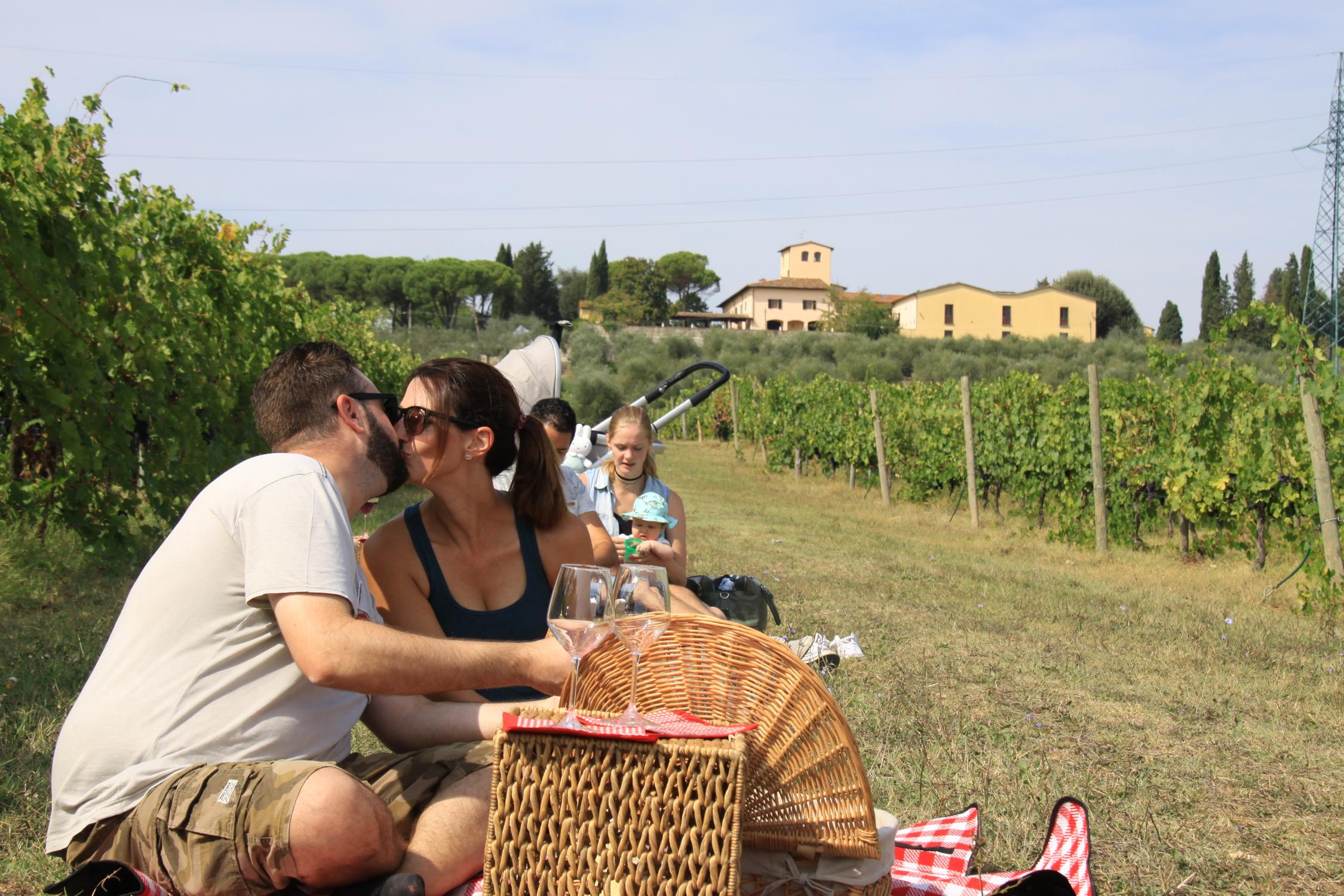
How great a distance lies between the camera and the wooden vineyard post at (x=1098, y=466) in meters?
10.1

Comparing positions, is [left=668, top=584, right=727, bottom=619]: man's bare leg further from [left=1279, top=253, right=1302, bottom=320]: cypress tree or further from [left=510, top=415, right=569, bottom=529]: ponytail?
[left=1279, top=253, right=1302, bottom=320]: cypress tree

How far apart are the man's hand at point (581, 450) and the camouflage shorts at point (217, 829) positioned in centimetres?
396

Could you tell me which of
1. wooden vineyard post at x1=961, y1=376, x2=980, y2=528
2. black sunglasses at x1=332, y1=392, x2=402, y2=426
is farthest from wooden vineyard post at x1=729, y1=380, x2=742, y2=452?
black sunglasses at x1=332, y1=392, x2=402, y2=426

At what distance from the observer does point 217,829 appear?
1.95 metres

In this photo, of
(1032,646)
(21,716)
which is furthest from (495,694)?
(1032,646)

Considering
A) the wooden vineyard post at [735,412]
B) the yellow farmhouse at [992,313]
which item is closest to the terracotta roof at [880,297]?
the yellow farmhouse at [992,313]

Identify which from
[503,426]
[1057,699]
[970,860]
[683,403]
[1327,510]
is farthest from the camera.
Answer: [1327,510]

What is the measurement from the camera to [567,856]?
177cm

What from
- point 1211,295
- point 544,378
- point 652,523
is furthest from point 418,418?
point 1211,295

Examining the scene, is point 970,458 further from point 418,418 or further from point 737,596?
point 418,418

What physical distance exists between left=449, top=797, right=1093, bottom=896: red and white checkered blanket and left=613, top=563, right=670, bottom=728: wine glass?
3.47 feet

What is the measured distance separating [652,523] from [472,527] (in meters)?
1.66

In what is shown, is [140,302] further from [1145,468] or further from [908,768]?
[1145,468]

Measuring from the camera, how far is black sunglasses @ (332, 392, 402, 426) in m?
2.38
